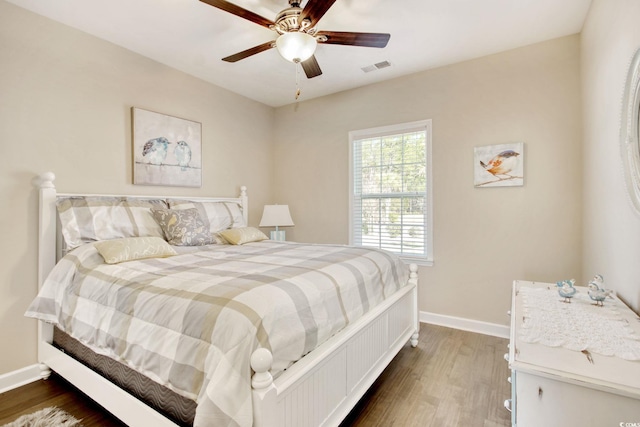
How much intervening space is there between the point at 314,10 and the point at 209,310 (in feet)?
5.49

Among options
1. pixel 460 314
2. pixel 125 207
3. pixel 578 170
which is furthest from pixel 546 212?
pixel 125 207

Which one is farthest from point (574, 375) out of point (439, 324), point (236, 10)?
point (439, 324)

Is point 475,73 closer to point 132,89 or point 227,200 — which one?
point 227,200

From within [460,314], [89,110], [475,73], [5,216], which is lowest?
[460,314]

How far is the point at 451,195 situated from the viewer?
3.19 m

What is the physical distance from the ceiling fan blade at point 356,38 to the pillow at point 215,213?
1909 mm

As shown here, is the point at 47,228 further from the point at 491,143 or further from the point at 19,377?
the point at 491,143

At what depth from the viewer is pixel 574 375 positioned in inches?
38.4

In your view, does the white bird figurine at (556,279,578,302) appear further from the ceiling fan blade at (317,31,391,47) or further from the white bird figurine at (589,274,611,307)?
the ceiling fan blade at (317,31,391,47)

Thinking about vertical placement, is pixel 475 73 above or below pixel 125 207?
above

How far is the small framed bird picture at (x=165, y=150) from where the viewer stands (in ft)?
9.46

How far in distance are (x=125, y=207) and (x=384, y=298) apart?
2159 millimetres

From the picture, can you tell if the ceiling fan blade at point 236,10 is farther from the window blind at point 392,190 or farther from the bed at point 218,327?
the window blind at point 392,190

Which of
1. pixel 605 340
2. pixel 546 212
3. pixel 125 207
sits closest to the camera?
pixel 605 340
